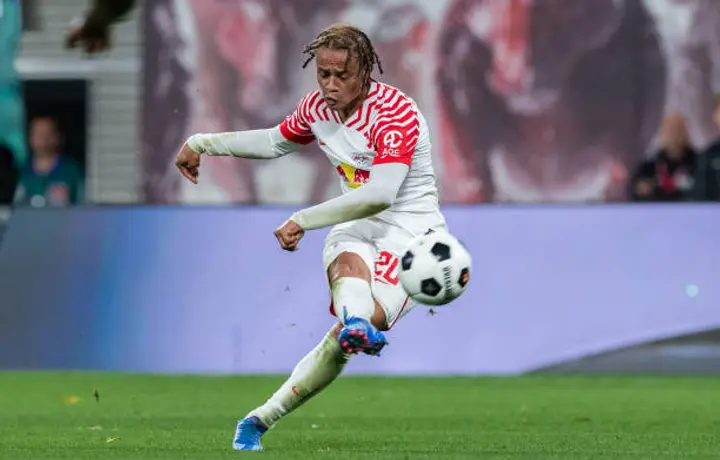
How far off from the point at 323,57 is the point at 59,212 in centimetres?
669

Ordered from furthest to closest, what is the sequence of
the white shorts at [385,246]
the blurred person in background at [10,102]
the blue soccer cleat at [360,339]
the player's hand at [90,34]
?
1. the blurred person in background at [10,102]
2. the player's hand at [90,34]
3. the white shorts at [385,246]
4. the blue soccer cleat at [360,339]

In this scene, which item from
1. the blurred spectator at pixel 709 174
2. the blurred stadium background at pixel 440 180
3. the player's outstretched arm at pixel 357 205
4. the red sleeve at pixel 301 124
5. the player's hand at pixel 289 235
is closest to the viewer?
the player's hand at pixel 289 235

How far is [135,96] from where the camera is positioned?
600 inches

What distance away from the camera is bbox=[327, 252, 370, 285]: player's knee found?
819 cm

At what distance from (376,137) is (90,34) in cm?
689

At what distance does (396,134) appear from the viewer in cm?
820

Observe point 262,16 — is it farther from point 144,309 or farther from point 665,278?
point 665,278

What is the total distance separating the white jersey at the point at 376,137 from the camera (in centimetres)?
822

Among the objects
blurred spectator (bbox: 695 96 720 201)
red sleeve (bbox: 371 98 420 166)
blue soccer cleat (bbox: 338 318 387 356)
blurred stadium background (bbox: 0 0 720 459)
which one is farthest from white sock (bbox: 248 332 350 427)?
blurred spectator (bbox: 695 96 720 201)

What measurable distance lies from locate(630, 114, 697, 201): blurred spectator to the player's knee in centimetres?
665

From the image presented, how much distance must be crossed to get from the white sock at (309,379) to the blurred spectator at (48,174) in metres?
6.63

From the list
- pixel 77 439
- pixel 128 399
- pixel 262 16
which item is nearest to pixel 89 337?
pixel 128 399

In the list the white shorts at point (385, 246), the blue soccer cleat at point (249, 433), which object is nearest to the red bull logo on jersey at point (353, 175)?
the white shorts at point (385, 246)

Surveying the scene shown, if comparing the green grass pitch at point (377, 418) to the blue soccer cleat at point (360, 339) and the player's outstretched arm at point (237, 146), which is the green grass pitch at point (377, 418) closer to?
the blue soccer cleat at point (360, 339)
